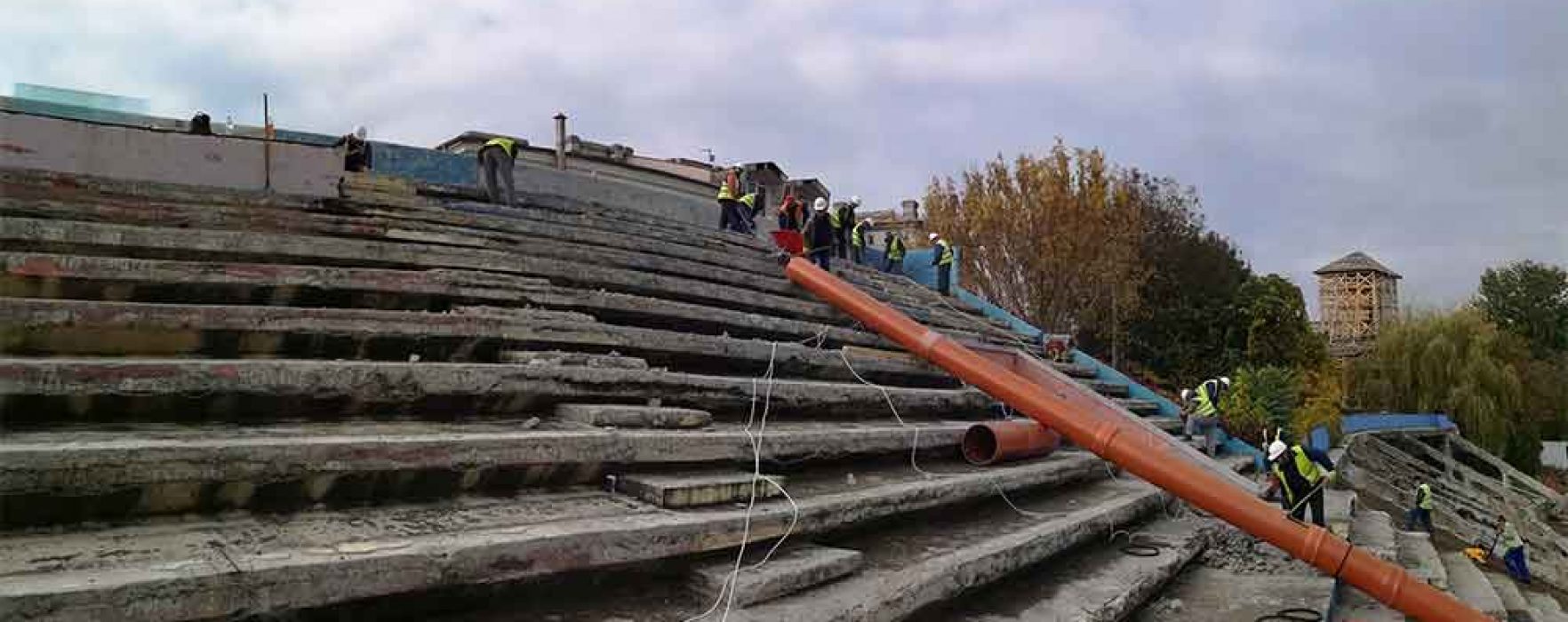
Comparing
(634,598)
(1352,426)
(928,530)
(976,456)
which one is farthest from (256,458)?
(1352,426)

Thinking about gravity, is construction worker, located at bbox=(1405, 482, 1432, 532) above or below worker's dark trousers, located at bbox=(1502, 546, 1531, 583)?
above

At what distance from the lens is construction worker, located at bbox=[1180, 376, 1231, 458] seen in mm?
11930

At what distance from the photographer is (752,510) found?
4.01 meters

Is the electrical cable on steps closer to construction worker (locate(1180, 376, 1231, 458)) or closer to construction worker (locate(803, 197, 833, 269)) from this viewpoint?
construction worker (locate(803, 197, 833, 269))

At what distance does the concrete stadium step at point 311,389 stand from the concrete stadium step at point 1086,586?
185cm

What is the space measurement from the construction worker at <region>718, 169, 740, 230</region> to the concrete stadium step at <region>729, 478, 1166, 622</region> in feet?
26.5

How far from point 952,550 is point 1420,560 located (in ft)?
18.8

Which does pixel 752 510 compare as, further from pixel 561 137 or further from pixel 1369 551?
pixel 561 137

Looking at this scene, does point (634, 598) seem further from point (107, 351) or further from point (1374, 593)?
point (1374, 593)

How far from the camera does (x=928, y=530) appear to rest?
510cm

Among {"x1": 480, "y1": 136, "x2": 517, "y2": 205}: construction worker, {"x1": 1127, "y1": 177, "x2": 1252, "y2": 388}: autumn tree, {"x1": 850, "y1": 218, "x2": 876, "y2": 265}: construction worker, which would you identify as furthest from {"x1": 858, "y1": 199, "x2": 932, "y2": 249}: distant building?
{"x1": 480, "y1": 136, "x2": 517, "y2": 205}: construction worker

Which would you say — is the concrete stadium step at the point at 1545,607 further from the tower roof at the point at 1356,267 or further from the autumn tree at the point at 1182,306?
the tower roof at the point at 1356,267

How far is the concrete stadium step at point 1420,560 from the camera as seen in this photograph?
718cm

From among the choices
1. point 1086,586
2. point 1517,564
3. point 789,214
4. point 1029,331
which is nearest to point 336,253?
point 1086,586
